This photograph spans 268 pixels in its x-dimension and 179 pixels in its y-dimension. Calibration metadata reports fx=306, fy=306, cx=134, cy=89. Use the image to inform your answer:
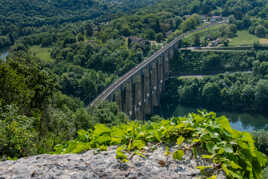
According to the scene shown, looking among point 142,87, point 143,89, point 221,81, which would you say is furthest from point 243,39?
point 142,87

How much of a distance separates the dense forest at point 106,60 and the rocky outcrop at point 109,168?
23.4 ft

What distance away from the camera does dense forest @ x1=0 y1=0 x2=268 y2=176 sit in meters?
19.7

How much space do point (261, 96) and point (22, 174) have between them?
204ft

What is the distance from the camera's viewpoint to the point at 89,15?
129750mm

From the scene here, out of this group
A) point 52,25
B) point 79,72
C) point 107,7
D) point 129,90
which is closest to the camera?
point 129,90

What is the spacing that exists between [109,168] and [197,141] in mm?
1132

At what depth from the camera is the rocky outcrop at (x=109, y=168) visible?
3545 millimetres

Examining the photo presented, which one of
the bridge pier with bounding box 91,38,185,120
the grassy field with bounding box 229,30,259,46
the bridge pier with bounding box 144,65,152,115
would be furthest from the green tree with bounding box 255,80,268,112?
the grassy field with bounding box 229,30,259,46

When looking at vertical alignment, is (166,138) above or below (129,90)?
above

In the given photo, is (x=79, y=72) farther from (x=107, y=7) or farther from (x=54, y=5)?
(x=107, y=7)

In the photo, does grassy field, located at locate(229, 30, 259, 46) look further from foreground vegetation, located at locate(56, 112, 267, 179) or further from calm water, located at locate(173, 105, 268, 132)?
foreground vegetation, located at locate(56, 112, 267, 179)

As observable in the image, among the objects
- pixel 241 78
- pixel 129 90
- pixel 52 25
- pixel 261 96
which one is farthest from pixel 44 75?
pixel 52 25

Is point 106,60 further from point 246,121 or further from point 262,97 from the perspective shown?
point 262,97

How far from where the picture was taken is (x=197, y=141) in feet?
12.5
